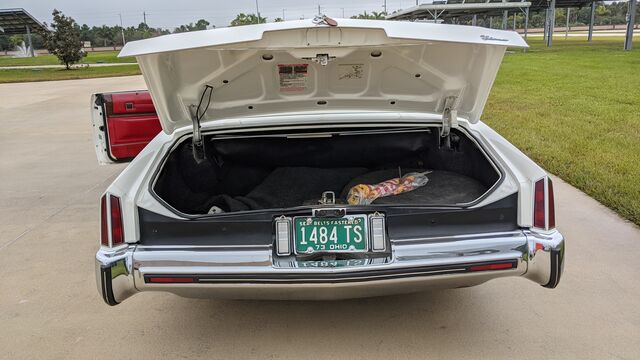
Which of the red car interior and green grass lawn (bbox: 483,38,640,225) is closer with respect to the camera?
the red car interior

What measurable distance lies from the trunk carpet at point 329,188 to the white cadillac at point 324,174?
1cm

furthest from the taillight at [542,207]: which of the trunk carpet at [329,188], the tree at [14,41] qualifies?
the tree at [14,41]

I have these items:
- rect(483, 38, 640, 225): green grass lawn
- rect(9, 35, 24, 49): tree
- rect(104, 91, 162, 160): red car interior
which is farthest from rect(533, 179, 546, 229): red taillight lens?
rect(9, 35, 24, 49): tree

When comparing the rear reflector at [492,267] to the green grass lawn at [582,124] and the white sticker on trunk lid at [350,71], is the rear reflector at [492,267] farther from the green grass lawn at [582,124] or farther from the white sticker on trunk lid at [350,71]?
the green grass lawn at [582,124]

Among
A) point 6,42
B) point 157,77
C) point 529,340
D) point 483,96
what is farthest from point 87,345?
point 6,42

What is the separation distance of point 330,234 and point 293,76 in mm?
1035

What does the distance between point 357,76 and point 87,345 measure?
2043 millimetres

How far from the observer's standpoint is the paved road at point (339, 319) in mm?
2717

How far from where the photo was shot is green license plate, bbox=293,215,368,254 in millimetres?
2428

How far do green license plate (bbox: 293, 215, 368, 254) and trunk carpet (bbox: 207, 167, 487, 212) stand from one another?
2.08 ft

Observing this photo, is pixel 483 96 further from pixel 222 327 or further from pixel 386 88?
pixel 222 327

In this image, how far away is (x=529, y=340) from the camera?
9.03 ft

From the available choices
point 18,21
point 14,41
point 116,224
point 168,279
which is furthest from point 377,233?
point 14,41

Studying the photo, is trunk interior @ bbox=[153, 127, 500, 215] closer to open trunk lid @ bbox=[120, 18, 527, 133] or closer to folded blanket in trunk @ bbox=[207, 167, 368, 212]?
folded blanket in trunk @ bbox=[207, 167, 368, 212]
